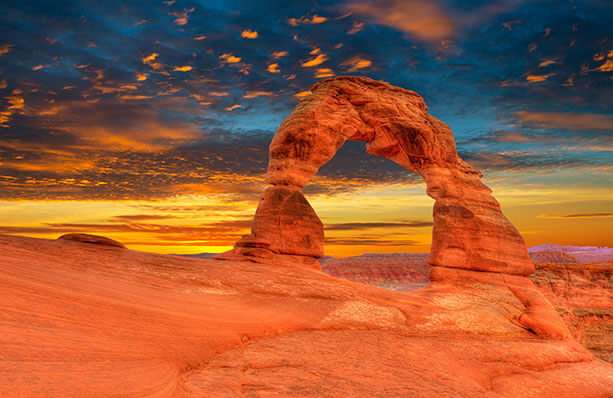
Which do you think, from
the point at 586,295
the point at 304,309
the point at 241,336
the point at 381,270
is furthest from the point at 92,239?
the point at 381,270

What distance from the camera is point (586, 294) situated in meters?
25.3

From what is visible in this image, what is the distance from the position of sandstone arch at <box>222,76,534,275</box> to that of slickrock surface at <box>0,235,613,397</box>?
198 centimetres

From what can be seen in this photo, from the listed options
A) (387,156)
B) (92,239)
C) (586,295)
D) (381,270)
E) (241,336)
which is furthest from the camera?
(381,270)

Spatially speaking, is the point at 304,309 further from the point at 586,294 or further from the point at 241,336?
the point at 586,294

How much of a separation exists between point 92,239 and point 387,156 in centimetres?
1204

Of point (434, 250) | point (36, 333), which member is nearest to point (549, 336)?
point (434, 250)

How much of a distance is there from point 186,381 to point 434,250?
12370 mm

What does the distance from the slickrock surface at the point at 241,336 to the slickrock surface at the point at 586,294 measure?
1628 cm

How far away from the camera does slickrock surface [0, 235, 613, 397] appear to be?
418cm

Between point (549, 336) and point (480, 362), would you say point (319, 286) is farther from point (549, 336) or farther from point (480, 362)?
point (549, 336)

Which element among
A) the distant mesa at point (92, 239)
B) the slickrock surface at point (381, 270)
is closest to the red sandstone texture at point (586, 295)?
the distant mesa at point (92, 239)

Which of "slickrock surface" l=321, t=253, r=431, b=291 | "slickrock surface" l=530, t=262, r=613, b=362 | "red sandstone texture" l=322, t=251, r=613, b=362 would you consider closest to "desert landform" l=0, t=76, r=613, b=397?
"red sandstone texture" l=322, t=251, r=613, b=362

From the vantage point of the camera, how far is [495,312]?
37.9ft

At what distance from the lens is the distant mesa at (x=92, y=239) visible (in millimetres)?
9703
